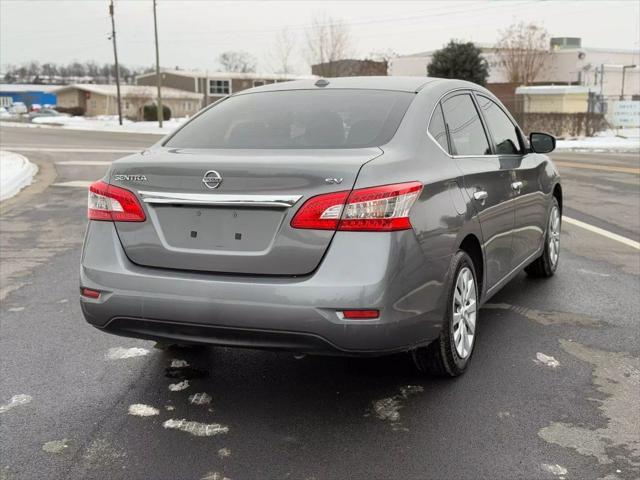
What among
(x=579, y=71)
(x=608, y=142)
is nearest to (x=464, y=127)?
(x=608, y=142)

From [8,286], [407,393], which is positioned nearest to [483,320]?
[407,393]

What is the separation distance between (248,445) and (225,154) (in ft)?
4.60

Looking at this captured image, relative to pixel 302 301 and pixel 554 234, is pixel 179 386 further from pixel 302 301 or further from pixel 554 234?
pixel 554 234

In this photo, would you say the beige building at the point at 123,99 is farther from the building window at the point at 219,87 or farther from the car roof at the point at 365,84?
the car roof at the point at 365,84


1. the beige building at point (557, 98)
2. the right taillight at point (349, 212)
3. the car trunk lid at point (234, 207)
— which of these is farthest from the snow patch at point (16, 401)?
the beige building at point (557, 98)

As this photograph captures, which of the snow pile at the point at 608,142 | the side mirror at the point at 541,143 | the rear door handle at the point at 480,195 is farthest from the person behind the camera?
the snow pile at the point at 608,142

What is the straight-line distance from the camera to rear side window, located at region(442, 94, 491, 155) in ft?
13.9

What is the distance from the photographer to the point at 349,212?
3.20m

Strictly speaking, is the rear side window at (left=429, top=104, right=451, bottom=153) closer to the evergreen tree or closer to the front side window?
the front side window

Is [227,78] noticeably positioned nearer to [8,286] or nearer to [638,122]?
[638,122]

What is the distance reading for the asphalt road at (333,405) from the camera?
10.1ft

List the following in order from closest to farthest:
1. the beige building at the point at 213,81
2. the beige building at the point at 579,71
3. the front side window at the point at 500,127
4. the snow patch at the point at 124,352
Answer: the snow patch at the point at 124,352 → the front side window at the point at 500,127 → the beige building at the point at 579,71 → the beige building at the point at 213,81

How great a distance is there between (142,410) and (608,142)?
30.1m

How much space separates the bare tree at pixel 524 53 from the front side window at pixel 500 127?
53381 mm
